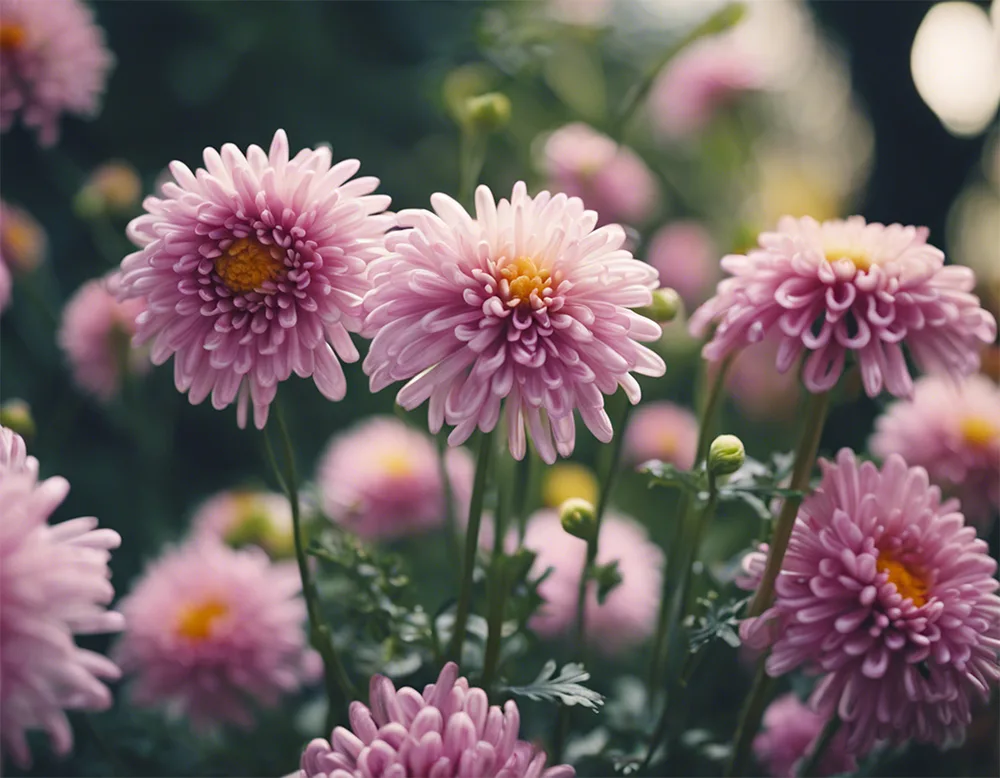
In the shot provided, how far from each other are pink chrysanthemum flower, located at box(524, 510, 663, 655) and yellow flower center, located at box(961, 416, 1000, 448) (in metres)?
0.40

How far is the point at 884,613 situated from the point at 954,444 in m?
0.40

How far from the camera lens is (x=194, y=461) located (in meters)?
1.70

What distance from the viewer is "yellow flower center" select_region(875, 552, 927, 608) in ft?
2.32

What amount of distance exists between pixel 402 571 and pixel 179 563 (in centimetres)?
33

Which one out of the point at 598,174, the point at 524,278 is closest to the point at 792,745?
the point at 524,278

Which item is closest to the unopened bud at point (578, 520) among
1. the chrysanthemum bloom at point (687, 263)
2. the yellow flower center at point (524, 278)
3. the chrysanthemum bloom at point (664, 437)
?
the yellow flower center at point (524, 278)

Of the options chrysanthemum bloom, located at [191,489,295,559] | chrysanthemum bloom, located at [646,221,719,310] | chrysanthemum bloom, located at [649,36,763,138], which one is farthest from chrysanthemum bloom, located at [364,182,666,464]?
chrysanthemum bloom, located at [649,36,763,138]

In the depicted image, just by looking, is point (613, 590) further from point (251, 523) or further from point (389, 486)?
point (251, 523)

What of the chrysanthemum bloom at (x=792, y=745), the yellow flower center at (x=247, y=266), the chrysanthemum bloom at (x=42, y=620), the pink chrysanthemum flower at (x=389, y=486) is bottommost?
the chrysanthemum bloom at (x=792, y=745)

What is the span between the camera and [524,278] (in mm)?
649

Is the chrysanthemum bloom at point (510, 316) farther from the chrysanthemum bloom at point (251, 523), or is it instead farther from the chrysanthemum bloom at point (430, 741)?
the chrysanthemum bloom at point (251, 523)

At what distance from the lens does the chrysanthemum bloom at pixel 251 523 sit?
116 centimetres

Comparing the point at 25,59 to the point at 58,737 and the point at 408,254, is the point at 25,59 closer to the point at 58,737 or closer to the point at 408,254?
the point at 408,254

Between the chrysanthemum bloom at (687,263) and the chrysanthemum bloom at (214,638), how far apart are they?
0.92 m
